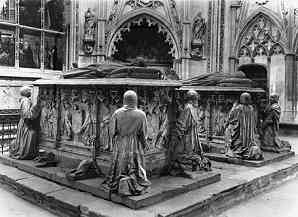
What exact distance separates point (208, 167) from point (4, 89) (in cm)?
783

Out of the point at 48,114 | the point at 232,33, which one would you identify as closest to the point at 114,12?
the point at 232,33

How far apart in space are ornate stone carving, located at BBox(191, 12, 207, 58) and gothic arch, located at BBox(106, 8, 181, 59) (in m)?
0.68

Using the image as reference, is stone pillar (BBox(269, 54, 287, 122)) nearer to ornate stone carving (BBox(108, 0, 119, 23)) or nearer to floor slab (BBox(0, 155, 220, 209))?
ornate stone carving (BBox(108, 0, 119, 23))

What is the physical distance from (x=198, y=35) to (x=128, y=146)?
1130cm

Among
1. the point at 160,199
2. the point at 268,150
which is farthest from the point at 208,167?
the point at 268,150

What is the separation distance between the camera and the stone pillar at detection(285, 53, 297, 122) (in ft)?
42.7

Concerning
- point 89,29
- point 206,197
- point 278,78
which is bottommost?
point 206,197

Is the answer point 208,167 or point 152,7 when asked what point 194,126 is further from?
point 152,7

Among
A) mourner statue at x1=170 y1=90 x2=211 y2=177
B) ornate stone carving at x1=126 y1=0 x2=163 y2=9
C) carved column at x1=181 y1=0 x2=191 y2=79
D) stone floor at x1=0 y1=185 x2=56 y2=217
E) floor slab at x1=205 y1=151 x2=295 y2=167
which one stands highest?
ornate stone carving at x1=126 y1=0 x2=163 y2=9

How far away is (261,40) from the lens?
45.3ft

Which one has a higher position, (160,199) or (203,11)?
(203,11)

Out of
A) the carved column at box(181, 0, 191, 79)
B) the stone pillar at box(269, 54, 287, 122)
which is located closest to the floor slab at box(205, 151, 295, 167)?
the stone pillar at box(269, 54, 287, 122)

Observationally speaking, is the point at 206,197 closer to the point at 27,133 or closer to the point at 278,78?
the point at 27,133

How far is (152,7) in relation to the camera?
1524cm
